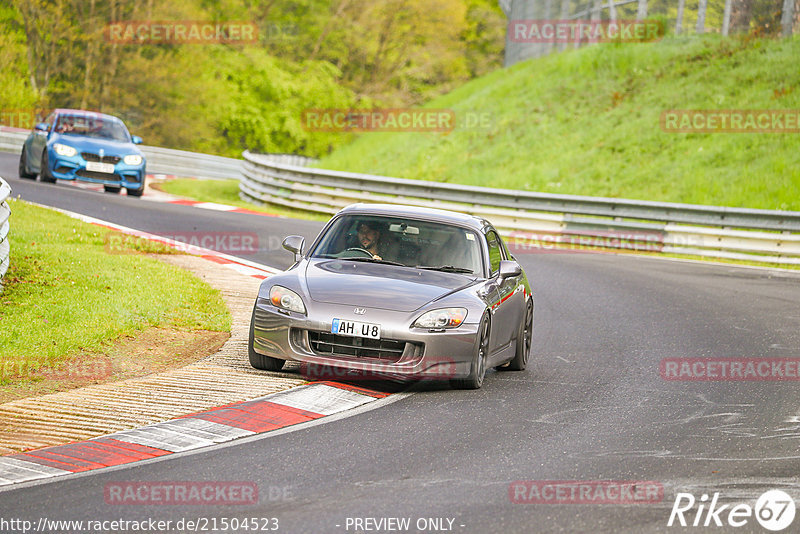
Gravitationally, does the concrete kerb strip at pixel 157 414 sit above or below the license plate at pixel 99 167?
below

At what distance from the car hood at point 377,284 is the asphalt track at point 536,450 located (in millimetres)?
779

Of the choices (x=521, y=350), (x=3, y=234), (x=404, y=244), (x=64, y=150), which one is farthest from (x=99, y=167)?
(x=521, y=350)

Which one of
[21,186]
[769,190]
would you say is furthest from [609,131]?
[21,186]

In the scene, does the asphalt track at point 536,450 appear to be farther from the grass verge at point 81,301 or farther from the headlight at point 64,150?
the headlight at point 64,150

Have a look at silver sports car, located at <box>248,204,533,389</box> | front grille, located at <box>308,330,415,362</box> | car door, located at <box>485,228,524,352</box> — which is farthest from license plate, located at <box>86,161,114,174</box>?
front grille, located at <box>308,330,415,362</box>

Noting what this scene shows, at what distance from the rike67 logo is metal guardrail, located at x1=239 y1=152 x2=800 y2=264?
15744 mm

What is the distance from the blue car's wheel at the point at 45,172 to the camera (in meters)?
24.3

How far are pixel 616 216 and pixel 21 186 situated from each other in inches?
499

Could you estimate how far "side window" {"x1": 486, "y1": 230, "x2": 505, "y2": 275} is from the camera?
9.90 metres

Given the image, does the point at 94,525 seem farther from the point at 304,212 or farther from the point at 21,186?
the point at 304,212

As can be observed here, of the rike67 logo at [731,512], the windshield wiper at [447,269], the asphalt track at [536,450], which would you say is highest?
the windshield wiper at [447,269]

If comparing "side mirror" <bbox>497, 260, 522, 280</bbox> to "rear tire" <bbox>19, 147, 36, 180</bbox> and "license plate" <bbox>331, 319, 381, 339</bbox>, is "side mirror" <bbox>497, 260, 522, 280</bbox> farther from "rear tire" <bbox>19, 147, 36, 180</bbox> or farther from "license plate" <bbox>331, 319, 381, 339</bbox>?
"rear tire" <bbox>19, 147, 36, 180</bbox>

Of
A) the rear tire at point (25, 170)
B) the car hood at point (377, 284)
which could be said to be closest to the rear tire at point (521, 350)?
the car hood at point (377, 284)

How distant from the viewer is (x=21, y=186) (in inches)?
914
